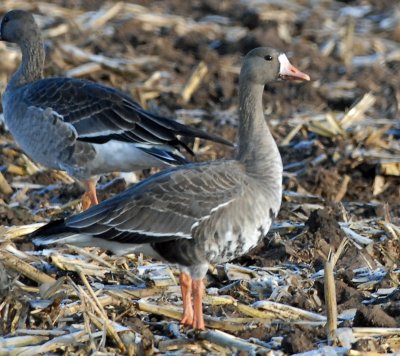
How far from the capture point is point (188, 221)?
688 cm

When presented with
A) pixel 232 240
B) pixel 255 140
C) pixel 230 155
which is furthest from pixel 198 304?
pixel 230 155

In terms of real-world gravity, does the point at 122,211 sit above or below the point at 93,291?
above

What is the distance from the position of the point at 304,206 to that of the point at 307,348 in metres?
3.40

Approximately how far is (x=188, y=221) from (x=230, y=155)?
4.83 m

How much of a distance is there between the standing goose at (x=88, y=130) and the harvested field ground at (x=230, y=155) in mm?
461

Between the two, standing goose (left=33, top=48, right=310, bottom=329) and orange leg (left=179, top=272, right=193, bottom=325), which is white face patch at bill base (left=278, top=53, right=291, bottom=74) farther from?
orange leg (left=179, top=272, right=193, bottom=325)

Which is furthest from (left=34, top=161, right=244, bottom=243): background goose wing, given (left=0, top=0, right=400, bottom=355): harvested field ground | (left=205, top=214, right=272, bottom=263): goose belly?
(left=0, top=0, right=400, bottom=355): harvested field ground

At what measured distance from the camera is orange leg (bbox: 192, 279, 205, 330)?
6652 mm

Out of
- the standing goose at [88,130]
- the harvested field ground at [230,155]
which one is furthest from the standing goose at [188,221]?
the standing goose at [88,130]

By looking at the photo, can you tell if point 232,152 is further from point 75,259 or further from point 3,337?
point 3,337

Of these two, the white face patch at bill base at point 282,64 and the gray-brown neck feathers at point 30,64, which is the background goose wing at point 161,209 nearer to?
the white face patch at bill base at point 282,64

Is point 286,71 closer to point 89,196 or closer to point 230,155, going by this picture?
point 89,196

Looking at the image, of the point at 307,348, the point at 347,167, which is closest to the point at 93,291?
the point at 307,348

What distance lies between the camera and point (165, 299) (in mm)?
7340
